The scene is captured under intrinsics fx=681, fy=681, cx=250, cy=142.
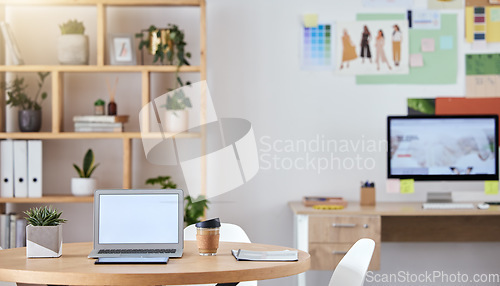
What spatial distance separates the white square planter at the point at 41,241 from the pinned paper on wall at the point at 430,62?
2.34 metres

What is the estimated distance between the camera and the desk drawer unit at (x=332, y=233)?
3.52 m

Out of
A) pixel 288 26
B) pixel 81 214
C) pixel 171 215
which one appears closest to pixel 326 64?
pixel 288 26

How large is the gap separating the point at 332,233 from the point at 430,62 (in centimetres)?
126

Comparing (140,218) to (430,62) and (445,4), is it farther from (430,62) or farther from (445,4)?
(445,4)

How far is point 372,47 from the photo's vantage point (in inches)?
159

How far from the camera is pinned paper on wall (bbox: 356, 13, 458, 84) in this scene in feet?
13.3

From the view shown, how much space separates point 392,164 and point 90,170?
1.72 metres

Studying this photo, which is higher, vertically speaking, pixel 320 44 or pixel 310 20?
pixel 310 20

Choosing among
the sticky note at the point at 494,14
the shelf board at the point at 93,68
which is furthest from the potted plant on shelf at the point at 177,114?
the sticky note at the point at 494,14

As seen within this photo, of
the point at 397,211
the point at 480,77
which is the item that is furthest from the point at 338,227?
the point at 480,77

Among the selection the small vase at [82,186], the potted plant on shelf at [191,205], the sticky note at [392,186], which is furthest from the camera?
the sticky note at [392,186]

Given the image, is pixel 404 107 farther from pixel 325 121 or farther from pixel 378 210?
pixel 378 210

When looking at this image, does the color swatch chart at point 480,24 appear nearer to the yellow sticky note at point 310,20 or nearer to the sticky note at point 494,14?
the sticky note at point 494,14

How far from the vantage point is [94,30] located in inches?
159
